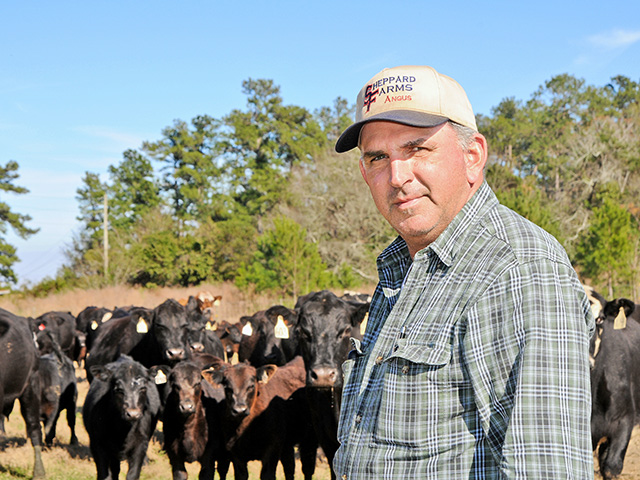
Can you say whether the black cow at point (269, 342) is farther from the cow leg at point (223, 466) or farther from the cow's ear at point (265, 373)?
the cow leg at point (223, 466)

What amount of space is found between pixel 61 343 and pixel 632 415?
14913 millimetres

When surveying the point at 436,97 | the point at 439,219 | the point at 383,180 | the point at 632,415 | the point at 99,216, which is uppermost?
the point at 99,216

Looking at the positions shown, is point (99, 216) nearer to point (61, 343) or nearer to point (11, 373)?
point (61, 343)

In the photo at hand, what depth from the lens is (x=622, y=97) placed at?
63594 mm

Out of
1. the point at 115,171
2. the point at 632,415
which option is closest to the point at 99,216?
the point at 115,171

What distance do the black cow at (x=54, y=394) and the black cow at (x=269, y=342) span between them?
10.1 feet

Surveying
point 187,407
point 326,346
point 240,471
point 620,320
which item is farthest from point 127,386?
point 620,320

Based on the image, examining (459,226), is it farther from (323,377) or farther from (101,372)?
(101,372)

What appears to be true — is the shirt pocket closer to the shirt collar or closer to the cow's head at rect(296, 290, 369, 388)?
the shirt collar

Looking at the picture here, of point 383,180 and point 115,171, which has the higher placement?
point 115,171

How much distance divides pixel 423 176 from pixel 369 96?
26cm

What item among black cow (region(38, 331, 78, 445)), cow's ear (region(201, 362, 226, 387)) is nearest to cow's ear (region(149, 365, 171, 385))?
cow's ear (region(201, 362, 226, 387))

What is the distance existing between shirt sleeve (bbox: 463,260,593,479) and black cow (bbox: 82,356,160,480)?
651cm

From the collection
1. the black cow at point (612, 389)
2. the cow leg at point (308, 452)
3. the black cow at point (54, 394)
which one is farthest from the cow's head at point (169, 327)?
the black cow at point (612, 389)
